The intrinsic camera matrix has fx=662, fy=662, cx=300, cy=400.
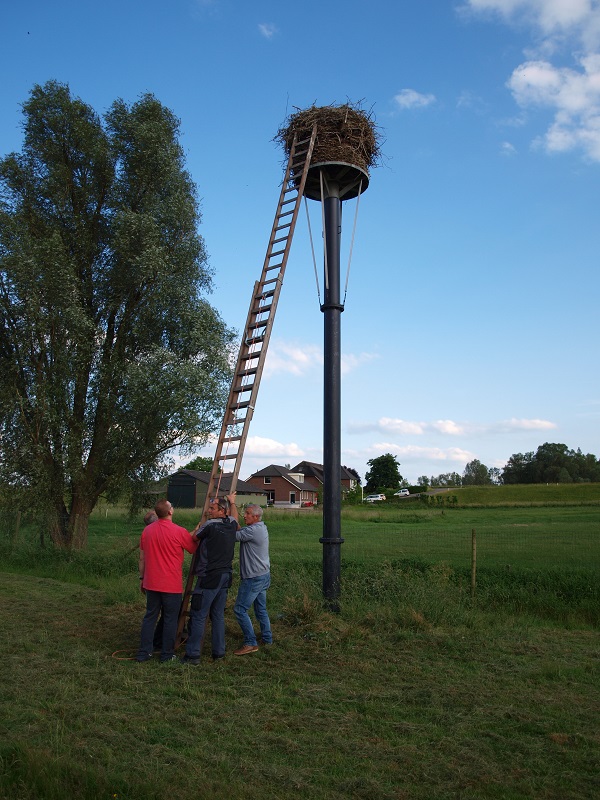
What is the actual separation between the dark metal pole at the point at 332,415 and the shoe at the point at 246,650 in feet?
6.48

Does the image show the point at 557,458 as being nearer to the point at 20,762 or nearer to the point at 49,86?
the point at 49,86

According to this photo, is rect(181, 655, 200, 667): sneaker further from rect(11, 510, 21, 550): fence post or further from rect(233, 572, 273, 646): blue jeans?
rect(11, 510, 21, 550): fence post

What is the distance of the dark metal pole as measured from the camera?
9734 millimetres

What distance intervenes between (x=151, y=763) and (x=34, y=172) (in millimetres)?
17558

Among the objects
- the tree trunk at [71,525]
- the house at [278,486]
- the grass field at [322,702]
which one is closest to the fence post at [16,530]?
the tree trunk at [71,525]

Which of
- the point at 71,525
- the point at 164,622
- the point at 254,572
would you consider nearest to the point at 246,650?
the point at 254,572

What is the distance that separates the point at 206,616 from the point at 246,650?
25.4 inches

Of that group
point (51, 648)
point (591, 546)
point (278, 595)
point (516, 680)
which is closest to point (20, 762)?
point (51, 648)

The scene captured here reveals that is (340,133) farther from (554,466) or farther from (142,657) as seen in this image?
(554,466)

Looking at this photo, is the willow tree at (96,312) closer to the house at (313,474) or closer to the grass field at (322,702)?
the grass field at (322,702)

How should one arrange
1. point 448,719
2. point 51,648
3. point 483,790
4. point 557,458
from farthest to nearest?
1. point 557,458
2. point 51,648
3. point 448,719
4. point 483,790

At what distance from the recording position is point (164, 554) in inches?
304

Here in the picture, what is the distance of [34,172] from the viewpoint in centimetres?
1834

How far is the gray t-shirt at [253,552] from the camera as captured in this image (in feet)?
26.3
